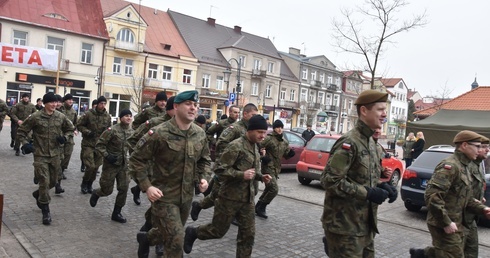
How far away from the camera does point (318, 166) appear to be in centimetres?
1184

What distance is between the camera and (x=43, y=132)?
689cm

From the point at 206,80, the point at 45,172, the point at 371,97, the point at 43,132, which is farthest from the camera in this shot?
the point at 206,80

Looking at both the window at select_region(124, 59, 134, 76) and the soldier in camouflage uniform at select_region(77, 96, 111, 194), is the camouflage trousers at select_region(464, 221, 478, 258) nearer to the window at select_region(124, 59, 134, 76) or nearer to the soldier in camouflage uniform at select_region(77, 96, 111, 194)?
the soldier in camouflage uniform at select_region(77, 96, 111, 194)

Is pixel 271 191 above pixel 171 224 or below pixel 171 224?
below

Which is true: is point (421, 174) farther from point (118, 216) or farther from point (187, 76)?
point (187, 76)

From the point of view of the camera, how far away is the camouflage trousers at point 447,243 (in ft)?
14.7

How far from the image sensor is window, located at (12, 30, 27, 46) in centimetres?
3120

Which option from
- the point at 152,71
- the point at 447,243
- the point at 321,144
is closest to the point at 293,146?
the point at 321,144

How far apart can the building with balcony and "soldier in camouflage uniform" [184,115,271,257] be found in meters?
27.8

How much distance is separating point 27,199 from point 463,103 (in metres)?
24.4

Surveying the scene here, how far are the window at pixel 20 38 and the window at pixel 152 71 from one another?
34.0ft

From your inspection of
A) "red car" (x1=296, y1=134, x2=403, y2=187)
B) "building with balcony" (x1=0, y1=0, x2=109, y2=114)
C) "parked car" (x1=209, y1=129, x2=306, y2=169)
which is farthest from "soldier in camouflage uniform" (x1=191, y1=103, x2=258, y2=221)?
"building with balcony" (x1=0, y1=0, x2=109, y2=114)

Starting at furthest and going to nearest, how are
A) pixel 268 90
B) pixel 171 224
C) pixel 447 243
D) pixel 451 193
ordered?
pixel 268 90 → pixel 451 193 → pixel 447 243 → pixel 171 224

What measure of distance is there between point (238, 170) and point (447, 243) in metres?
2.45
